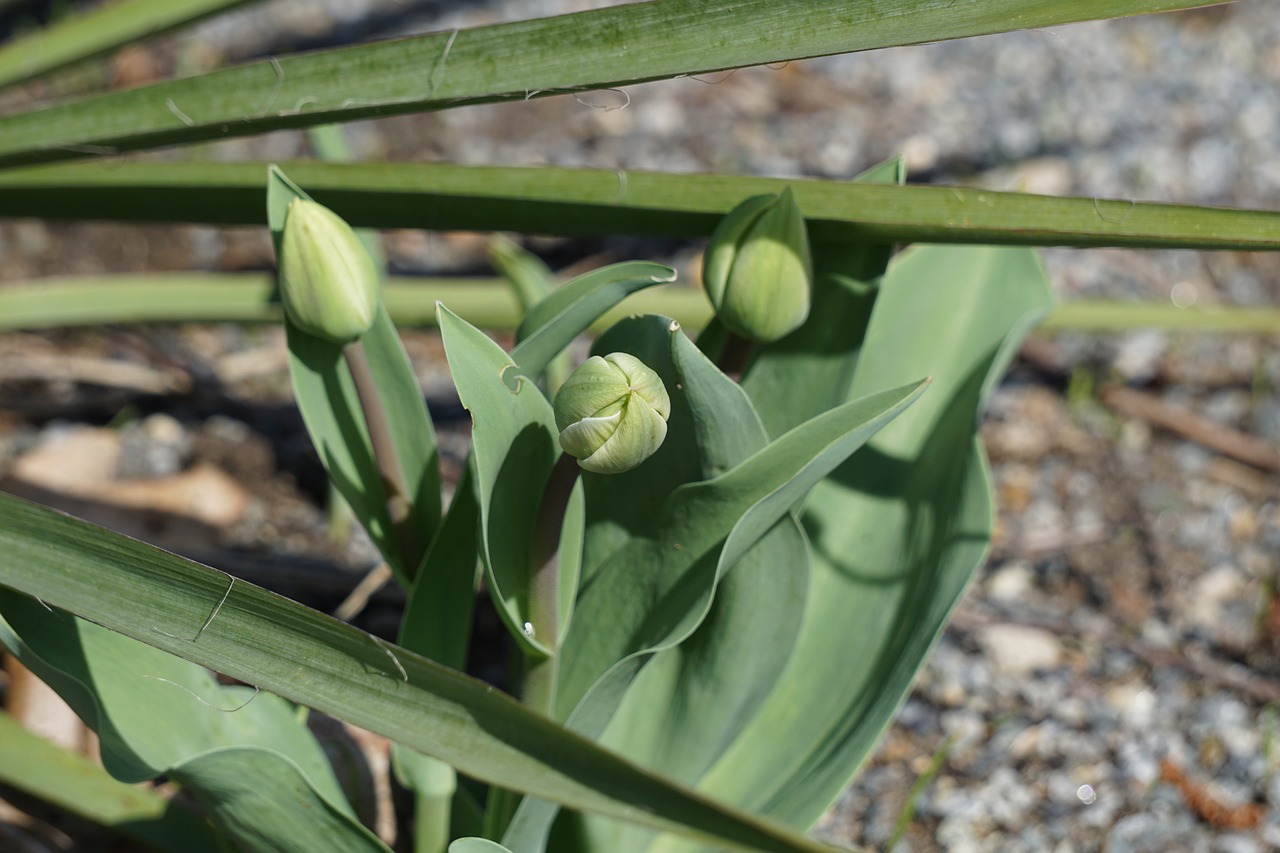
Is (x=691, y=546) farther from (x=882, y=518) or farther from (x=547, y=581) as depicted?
(x=882, y=518)

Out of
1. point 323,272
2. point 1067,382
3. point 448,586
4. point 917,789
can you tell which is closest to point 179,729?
point 448,586

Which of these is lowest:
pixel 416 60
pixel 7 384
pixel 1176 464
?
pixel 7 384

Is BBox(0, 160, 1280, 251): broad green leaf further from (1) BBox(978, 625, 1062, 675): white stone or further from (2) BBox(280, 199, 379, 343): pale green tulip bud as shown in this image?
(1) BBox(978, 625, 1062, 675): white stone

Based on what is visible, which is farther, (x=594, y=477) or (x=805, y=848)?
(x=594, y=477)

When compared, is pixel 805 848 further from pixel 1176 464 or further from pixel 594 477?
pixel 1176 464

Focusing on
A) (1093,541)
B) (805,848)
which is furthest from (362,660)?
(1093,541)

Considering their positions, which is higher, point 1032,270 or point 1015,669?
point 1032,270
